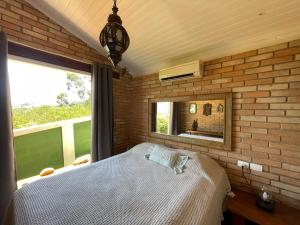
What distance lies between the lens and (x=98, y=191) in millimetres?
1295

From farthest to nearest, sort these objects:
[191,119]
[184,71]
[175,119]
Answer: [175,119], [191,119], [184,71]

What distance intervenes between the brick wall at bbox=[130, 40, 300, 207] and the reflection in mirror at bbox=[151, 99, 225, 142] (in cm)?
17

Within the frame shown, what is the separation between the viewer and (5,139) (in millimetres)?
1583

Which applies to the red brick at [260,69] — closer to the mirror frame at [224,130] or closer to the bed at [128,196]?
the mirror frame at [224,130]

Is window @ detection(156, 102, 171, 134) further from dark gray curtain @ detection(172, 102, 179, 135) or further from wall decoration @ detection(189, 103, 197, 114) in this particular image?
wall decoration @ detection(189, 103, 197, 114)

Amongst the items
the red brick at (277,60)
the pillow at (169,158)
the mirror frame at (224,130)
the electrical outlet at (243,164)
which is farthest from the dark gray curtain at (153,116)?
the red brick at (277,60)

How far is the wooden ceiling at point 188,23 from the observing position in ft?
4.20

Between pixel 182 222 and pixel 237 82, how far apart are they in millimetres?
1537

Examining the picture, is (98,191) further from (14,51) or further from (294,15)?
(294,15)

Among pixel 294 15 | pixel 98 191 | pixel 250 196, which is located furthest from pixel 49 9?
pixel 250 196

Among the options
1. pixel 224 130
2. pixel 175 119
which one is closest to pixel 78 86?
pixel 175 119

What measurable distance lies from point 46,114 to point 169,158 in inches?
85.4

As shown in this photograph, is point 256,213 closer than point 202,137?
Yes

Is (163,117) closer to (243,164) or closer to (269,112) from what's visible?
(243,164)
